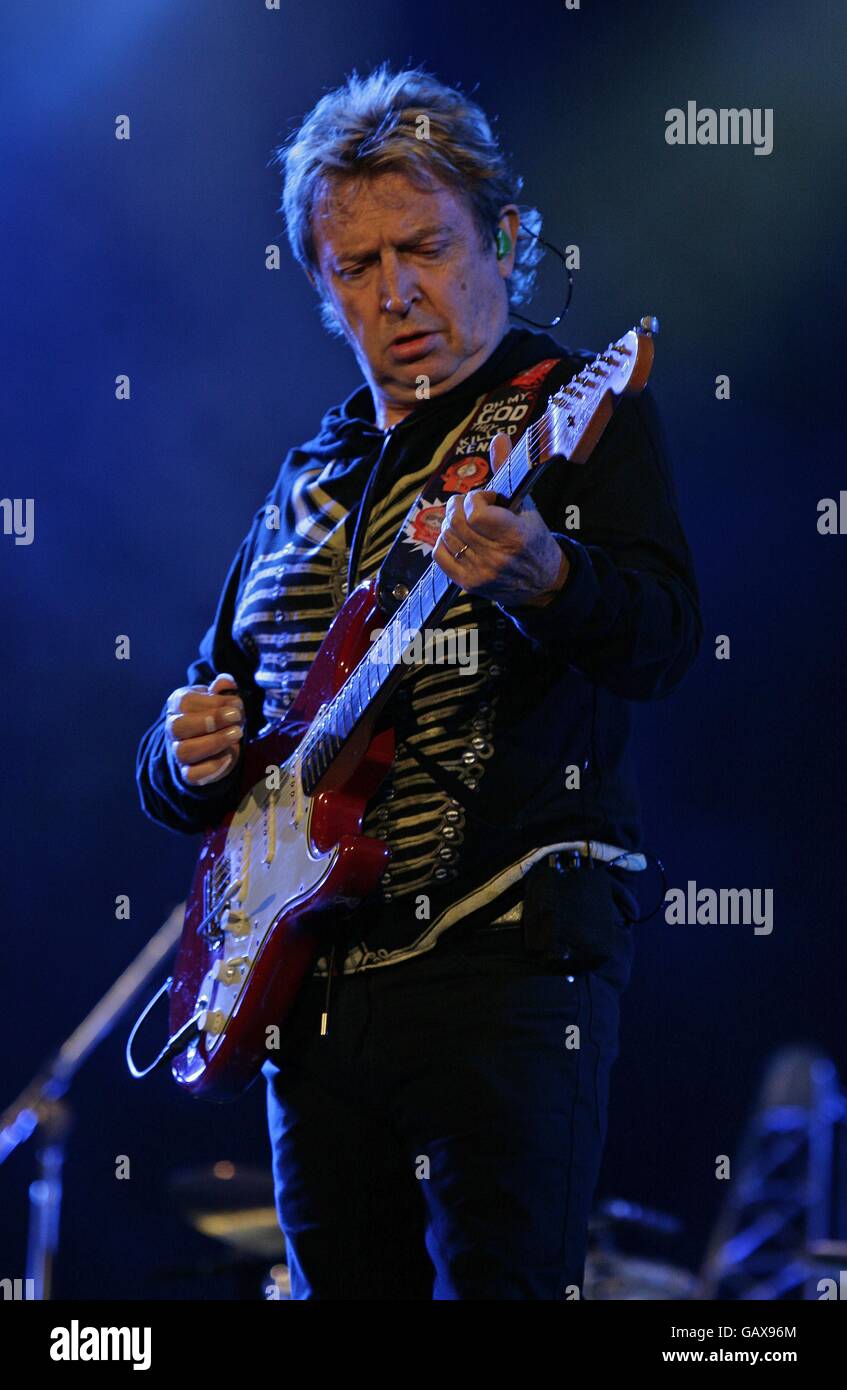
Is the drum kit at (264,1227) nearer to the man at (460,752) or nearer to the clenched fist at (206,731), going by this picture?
the man at (460,752)

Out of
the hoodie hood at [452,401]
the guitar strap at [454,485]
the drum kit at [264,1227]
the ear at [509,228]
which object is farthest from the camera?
the drum kit at [264,1227]

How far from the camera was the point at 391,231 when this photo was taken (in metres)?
2.32

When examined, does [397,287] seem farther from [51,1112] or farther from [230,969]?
[51,1112]

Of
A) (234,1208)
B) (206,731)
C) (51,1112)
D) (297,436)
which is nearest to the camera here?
(206,731)

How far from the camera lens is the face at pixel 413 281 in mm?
2303

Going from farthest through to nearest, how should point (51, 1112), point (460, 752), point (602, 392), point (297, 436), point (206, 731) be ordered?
point (297, 436) → point (51, 1112) → point (206, 731) → point (460, 752) → point (602, 392)

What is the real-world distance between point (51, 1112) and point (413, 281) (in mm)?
1962

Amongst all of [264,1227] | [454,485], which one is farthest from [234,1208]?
[454,485]

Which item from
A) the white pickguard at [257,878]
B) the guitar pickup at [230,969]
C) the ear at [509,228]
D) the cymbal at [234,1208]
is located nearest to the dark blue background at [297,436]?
the cymbal at [234,1208]

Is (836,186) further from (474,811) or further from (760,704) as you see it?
(474,811)

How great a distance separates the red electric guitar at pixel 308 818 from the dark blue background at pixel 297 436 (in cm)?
141

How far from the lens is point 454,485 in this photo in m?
2.08
